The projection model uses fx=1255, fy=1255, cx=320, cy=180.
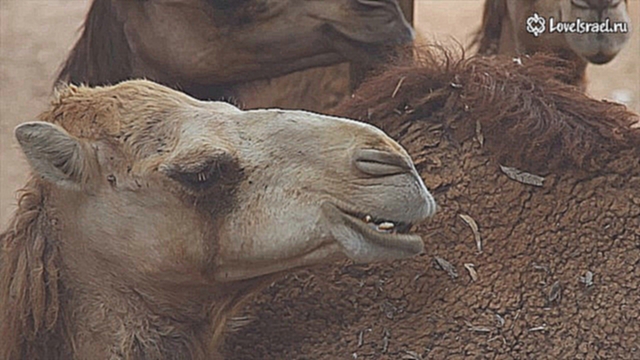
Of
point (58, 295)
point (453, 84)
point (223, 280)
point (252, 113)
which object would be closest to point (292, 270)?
point (223, 280)

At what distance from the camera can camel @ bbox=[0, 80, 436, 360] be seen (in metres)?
2.21

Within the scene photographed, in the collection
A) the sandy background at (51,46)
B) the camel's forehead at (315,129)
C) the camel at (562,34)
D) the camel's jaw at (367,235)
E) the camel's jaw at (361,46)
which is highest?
the camel's forehead at (315,129)

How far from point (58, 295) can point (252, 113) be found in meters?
0.51

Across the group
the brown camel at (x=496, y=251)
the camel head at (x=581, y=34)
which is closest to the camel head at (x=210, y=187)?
the brown camel at (x=496, y=251)

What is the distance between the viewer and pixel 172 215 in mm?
2316

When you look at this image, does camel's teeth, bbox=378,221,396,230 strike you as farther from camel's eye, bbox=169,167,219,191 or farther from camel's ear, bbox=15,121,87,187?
camel's ear, bbox=15,121,87,187

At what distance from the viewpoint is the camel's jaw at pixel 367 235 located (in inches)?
86.0

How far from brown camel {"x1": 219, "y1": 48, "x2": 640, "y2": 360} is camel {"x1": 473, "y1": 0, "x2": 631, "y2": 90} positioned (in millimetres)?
1177

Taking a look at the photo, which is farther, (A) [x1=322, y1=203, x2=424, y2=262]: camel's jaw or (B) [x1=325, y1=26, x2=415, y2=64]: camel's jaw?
(B) [x1=325, y1=26, x2=415, y2=64]: camel's jaw

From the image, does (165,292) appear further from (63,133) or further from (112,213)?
(63,133)

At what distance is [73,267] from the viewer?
7.92 ft

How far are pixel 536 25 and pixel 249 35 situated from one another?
1.05 metres

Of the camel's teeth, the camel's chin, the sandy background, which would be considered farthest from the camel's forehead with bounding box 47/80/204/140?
the sandy background

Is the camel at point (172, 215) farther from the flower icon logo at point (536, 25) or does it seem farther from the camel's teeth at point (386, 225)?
the flower icon logo at point (536, 25)
